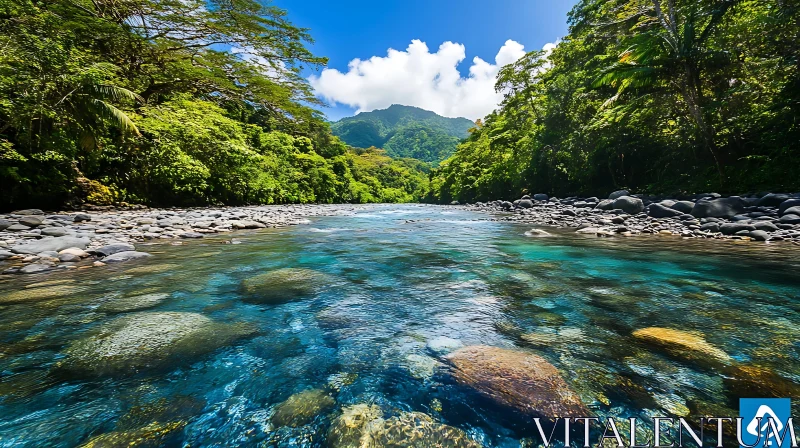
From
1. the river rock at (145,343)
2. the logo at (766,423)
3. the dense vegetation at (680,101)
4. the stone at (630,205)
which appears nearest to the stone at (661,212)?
the stone at (630,205)

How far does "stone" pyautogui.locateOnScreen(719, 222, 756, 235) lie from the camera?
6773 mm

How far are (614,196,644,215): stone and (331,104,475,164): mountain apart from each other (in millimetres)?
90825

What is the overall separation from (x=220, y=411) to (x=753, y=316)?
3.94 m

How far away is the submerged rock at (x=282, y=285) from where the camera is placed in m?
3.23

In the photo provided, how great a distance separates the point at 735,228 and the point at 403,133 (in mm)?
139786

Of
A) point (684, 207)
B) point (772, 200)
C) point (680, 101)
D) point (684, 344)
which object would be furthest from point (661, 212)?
point (684, 344)

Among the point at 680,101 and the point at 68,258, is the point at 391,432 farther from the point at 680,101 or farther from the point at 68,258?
the point at 680,101

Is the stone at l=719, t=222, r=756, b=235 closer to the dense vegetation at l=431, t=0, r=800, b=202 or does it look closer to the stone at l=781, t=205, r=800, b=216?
the stone at l=781, t=205, r=800, b=216

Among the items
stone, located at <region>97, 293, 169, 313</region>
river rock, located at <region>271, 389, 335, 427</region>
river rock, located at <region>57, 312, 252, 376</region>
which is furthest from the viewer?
stone, located at <region>97, 293, 169, 313</region>

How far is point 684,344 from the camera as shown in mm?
2109

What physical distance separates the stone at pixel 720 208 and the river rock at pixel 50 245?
13905mm

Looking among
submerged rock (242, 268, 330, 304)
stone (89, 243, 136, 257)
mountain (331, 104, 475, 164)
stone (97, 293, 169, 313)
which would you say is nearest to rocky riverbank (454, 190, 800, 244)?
submerged rock (242, 268, 330, 304)

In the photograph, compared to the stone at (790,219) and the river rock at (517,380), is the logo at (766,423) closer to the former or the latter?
A: the river rock at (517,380)

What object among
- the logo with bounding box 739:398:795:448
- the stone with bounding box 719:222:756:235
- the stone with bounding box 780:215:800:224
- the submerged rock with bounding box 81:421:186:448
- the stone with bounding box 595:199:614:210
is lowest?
the logo with bounding box 739:398:795:448
